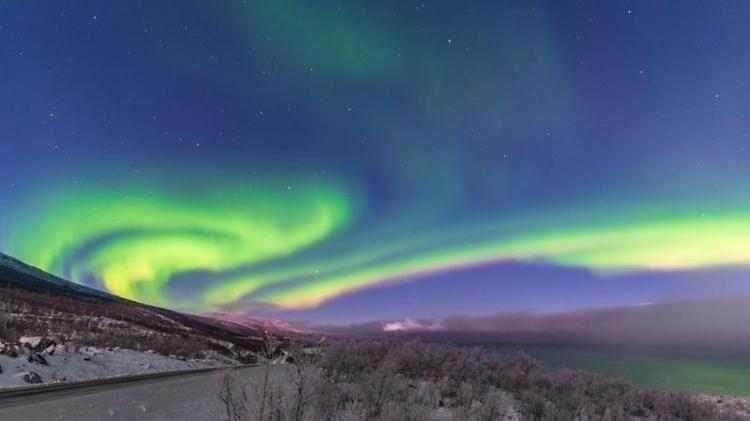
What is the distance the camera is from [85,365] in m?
29.6

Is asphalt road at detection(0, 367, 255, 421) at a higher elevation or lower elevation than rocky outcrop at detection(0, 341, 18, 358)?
lower

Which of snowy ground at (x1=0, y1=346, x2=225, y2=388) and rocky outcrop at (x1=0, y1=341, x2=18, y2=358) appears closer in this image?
snowy ground at (x1=0, y1=346, x2=225, y2=388)

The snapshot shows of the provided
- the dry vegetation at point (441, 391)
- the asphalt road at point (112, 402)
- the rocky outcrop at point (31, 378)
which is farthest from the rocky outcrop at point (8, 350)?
the dry vegetation at point (441, 391)

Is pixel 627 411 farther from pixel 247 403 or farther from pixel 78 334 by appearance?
pixel 78 334

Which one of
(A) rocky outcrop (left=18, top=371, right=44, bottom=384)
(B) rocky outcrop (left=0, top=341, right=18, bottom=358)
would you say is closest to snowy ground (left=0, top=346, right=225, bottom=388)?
(A) rocky outcrop (left=18, top=371, right=44, bottom=384)

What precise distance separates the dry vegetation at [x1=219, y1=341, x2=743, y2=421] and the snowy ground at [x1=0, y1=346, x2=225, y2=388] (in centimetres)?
953

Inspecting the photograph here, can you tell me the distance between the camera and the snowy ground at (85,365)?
77.6 feet

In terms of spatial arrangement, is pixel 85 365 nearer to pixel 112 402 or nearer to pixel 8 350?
pixel 8 350

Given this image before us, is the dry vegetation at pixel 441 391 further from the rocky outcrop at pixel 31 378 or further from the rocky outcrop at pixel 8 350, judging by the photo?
the rocky outcrop at pixel 8 350

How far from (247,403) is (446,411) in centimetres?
1469

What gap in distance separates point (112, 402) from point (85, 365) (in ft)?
46.7

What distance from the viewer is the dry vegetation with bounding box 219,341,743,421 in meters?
13.3

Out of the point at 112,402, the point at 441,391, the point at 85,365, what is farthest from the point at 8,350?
the point at 441,391

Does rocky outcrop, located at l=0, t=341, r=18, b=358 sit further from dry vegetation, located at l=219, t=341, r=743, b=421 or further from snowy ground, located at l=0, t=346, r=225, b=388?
dry vegetation, located at l=219, t=341, r=743, b=421
